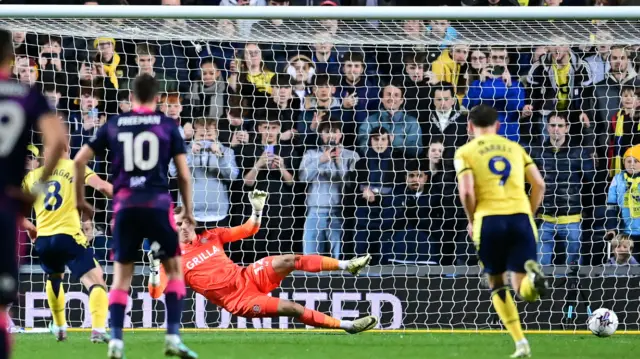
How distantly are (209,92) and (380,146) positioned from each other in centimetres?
193

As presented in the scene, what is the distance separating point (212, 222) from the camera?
38.7ft

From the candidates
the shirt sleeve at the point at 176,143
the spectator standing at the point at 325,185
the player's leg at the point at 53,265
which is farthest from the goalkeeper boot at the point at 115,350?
the spectator standing at the point at 325,185

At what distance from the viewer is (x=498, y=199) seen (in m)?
7.90

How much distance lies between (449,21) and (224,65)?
2.83 metres

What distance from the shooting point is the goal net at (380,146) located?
1120 cm

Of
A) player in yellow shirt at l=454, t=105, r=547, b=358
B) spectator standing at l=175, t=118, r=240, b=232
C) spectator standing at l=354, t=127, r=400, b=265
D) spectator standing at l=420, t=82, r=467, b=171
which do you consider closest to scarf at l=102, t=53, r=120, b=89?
spectator standing at l=175, t=118, r=240, b=232

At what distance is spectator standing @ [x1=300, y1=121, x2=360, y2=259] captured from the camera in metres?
11.5

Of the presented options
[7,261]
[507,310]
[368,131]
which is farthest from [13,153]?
[368,131]

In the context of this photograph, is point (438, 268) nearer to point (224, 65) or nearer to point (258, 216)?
point (258, 216)

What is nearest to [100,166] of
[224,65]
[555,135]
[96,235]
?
[96,235]

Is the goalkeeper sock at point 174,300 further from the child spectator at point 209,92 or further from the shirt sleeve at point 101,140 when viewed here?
the child spectator at point 209,92

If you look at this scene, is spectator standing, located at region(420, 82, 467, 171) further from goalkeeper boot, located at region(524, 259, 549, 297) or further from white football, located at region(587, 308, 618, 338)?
goalkeeper boot, located at region(524, 259, 549, 297)

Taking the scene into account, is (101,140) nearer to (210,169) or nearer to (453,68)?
(210,169)

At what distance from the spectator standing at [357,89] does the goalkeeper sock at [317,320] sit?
293cm
